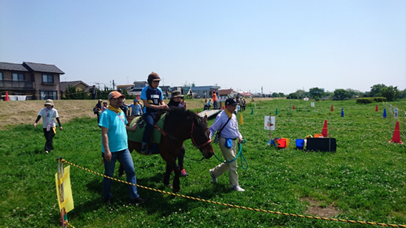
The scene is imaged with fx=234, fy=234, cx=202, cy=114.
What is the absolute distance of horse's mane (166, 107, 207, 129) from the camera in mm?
5383

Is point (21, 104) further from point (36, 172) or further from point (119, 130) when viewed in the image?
point (119, 130)

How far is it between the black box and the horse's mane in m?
6.21

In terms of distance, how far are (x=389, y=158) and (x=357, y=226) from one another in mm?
5691

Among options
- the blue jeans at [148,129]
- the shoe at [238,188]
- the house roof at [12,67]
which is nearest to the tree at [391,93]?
the shoe at [238,188]

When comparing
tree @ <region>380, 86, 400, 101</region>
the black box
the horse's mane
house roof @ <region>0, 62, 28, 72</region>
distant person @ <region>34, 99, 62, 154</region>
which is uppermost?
house roof @ <region>0, 62, 28, 72</region>

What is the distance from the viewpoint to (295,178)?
6672 millimetres

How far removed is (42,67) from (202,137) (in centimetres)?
4561

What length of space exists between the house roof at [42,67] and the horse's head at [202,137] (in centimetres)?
4383

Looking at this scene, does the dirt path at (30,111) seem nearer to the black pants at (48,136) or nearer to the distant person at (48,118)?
the black pants at (48,136)

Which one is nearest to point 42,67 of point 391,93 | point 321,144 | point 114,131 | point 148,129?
point 148,129

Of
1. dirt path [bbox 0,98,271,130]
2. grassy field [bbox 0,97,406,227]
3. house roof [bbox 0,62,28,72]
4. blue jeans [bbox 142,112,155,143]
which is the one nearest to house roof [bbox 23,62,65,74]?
house roof [bbox 0,62,28,72]

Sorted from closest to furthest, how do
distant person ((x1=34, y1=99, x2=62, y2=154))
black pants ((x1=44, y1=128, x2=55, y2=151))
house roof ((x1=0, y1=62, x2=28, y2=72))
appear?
distant person ((x1=34, y1=99, x2=62, y2=154)) < black pants ((x1=44, y1=128, x2=55, y2=151)) < house roof ((x1=0, y1=62, x2=28, y2=72))

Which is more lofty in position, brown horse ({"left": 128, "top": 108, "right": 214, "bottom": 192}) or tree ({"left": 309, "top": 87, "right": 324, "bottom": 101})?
tree ({"left": 309, "top": 87, "right": 324, "bottom": 101})

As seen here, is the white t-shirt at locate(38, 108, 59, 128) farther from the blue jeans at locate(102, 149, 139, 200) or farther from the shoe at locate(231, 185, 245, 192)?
the shoe at locate(231, 185, 245, 192)
